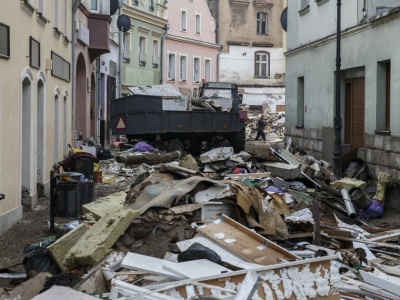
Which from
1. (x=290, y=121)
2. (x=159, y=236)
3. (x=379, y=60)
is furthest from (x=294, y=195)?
(x=290, y=121)

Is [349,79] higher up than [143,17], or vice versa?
[143,17]

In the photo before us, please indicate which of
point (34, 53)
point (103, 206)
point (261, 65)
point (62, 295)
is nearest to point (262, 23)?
point (261, 65)

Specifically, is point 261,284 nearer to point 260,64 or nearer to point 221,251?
point 221,251

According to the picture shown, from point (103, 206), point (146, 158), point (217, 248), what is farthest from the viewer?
point (146, 158)

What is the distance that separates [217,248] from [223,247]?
0.21 feet

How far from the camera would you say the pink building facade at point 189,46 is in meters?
49.8

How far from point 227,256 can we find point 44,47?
9752 millimetres

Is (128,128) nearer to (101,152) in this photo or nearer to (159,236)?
(101,152)

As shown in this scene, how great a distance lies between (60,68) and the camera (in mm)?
19609

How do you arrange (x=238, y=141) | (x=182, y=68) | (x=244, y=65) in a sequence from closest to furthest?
(x=238, y=141) < (x=182, y=68) < (x=244, y=65)

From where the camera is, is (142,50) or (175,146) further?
(142,50)

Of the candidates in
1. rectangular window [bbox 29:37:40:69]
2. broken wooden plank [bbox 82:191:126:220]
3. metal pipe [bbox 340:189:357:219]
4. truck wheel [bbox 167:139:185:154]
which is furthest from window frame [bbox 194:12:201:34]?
broken wooden plank [bbox 82:191:126:220]

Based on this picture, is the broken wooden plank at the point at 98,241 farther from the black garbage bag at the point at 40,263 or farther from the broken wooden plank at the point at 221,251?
the broken wooden plank at the point at 221,251

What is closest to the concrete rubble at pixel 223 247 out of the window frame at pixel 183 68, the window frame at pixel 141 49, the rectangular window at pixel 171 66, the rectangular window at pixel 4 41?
the rectangular window at pixel 4 41
